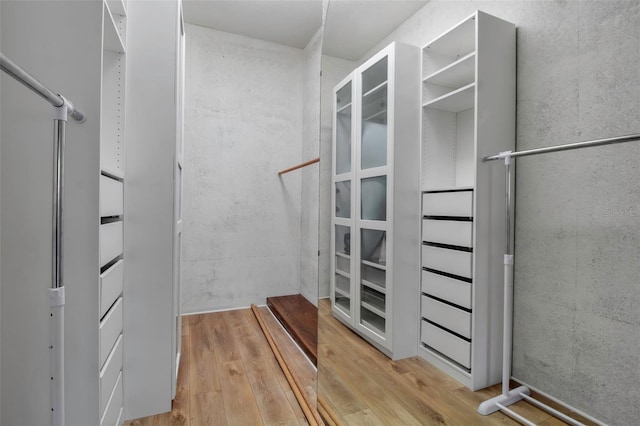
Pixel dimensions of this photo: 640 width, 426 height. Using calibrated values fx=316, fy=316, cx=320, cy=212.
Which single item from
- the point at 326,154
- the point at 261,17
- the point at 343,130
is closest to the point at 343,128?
the point at 343,130

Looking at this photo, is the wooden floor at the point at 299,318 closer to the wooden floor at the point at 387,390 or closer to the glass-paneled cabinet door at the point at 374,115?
the wooden floor at the point at 387,390

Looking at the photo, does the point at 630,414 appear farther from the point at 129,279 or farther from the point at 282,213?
the point at 282,213

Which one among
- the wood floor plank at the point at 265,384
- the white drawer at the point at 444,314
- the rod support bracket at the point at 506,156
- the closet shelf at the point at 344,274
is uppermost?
the rod support bracket at the point at 506,156

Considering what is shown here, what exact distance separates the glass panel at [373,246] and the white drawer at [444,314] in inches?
7.7

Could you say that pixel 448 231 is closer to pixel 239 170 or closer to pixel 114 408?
pixel 114 408

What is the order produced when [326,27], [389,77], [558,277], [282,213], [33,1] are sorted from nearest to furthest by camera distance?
1. [33,1]
2. [558,277]
3. [389,77]
4. [326,27]
5. [282,213]

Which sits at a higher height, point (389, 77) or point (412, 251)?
point (389, 77)

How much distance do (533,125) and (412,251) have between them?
51cm

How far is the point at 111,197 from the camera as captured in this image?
3.40ft

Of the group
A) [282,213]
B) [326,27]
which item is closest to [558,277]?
[326,27]

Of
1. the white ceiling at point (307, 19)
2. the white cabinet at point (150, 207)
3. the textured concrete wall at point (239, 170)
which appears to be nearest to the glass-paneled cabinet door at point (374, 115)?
the white ceiling at point (307, 19)

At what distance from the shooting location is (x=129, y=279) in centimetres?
121

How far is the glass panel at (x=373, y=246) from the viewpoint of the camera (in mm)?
1038

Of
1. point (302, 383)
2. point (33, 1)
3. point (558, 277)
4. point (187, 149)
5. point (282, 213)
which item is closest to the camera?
point (33, 1)
